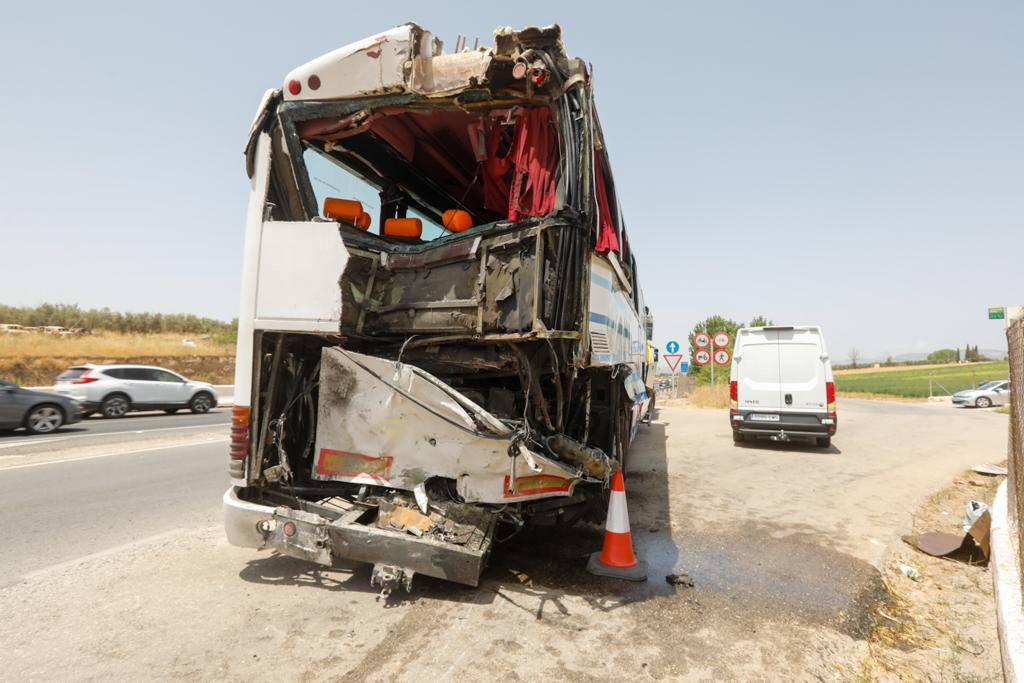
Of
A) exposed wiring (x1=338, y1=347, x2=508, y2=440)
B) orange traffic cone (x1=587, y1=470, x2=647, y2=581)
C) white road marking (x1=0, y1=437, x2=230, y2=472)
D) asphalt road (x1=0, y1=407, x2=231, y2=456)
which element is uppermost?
exposed wiring (x1=338, y1=347, x2=508, y2=440)

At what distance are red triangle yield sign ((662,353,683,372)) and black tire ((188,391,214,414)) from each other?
664 inches

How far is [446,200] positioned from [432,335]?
207 cm

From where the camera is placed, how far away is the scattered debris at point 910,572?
151 inches

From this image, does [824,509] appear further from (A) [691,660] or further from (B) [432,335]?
(B) [432,335]

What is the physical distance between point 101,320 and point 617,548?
143 ft

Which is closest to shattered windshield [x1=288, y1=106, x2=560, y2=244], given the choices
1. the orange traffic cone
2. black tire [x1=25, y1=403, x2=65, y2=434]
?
the orange traffic cone

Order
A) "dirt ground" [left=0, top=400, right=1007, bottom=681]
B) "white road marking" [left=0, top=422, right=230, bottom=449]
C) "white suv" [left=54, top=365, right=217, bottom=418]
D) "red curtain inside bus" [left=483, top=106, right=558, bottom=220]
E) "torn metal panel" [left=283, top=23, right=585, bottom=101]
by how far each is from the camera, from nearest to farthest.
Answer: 1. "dirt ground" [left=0, top=400, right=1007, bottom=681]
2. "torn metal panel" [left=283, top=23, right=585, bottom=101]
3. "red curtain inside bus" [left=483, top=106, right=558, bottom=220]
4. "white road marking" [left=0, top=422, right=230, bottom=449]
5. "white suv" [left=54, top=365, right=217, bottom=418]

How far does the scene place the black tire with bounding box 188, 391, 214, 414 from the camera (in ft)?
56.0

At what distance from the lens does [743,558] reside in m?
4.13

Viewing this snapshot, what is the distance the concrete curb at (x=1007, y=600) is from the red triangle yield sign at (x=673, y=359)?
15052 millimetres

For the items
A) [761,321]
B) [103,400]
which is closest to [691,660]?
[103,400]

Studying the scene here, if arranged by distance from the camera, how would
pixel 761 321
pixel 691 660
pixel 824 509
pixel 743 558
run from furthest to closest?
1. pixel 761 321
2. pixel 824 509
3. pixel 743 558
4. pixel 691 660

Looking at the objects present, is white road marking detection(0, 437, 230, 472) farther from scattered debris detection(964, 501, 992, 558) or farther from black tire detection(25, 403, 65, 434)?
scattered debris detection(964, 501, 992, 558)

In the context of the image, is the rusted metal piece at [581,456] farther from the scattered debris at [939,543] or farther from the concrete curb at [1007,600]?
the scattered debris at [939,543]
